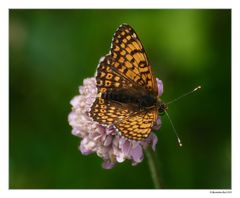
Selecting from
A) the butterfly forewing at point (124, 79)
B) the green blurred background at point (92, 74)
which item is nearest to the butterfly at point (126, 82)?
the butterfly forewing at point (124, 79)

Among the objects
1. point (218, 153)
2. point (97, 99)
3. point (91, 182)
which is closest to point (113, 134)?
point (97, 99)

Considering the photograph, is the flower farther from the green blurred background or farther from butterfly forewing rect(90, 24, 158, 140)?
the green blurred background

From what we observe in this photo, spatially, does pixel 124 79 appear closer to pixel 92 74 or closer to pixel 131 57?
pixel 131 57

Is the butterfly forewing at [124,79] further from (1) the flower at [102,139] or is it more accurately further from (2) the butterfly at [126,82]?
(1) the flower at [102,139]

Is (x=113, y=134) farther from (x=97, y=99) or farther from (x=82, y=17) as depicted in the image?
(x=82, y=17)

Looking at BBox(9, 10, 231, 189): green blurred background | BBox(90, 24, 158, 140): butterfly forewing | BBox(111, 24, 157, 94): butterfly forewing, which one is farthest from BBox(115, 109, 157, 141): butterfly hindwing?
BBox(9, 10, 231, 189): green blurred background

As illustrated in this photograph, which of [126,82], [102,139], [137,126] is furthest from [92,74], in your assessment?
[137,126]
